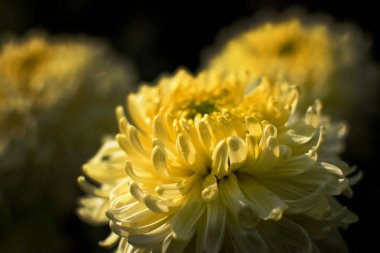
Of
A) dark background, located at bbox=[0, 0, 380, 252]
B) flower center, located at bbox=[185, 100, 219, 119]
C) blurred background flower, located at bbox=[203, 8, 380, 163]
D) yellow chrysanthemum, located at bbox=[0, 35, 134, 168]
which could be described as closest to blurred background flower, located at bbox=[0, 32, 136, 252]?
yellow chrysanthemum, located at bbox=[0, 35, 134, 168]

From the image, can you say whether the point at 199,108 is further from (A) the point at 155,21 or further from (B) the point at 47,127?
(A) the point at 155,21

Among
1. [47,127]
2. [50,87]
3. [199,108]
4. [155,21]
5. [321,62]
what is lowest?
[321,62]

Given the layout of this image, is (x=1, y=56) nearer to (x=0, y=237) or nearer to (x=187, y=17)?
(x=0, y=237)

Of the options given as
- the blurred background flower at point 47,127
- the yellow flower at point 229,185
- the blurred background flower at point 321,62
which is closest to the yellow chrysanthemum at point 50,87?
the blurred background flower at point 47,127

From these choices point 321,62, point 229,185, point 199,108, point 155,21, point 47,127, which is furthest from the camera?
point 155,21

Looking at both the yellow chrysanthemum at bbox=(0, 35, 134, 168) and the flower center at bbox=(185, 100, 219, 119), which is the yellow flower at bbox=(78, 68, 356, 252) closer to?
the flower center at bbox=(185, 100, 219, 119)

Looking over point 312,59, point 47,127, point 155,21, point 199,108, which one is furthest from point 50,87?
point 155,21
